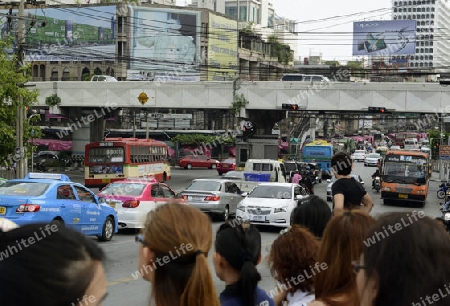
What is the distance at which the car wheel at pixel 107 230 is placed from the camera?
57.1ft

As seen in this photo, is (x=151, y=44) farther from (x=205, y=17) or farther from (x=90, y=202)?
(x=90, y=202)

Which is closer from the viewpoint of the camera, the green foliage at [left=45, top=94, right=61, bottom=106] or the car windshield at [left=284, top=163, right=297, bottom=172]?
the car windshield at [left=284, top=163, right=297, bottom=172]

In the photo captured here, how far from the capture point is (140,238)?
3492 millimetres

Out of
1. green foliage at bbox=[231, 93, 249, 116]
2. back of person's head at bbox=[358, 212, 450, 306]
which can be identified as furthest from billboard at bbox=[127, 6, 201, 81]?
back of person's head at bbox=[358, 212, 450, 306]

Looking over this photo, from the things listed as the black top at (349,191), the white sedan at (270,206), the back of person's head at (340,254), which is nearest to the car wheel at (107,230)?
the white sedan at (270,206)

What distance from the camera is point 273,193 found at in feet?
70.9

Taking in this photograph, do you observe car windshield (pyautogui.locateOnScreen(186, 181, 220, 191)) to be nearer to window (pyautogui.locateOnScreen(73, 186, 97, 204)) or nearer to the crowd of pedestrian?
window (pyautogui.locateOnScreen(73, 186, 97, 204))

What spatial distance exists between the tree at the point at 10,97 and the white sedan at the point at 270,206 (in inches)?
347

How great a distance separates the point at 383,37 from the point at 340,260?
6553cm

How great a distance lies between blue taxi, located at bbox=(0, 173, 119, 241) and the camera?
14.6 m

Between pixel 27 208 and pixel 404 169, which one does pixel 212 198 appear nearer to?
pixel 27 208

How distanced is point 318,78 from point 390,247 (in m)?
42.4

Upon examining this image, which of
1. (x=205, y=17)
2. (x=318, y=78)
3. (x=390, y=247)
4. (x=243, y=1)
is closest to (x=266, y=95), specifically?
(x=318, y=78)

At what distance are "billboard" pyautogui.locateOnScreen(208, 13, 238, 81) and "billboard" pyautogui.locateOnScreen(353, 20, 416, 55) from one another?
1436 cm
